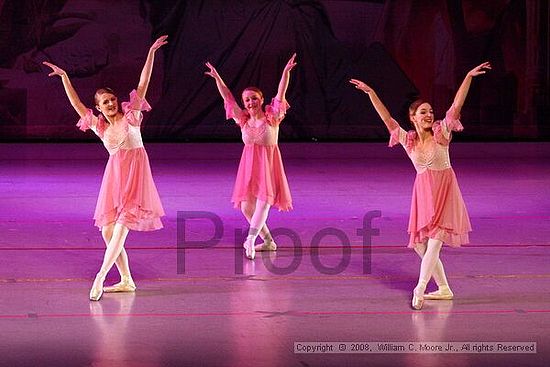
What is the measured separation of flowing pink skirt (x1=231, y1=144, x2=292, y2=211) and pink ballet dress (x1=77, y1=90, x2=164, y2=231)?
1.52m

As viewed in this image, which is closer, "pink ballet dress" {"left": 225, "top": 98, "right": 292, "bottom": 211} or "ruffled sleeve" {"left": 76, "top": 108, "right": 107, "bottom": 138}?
"ruffled sleeve" {"left": 76, "top": 108, "right": 107, "bottom": 138}

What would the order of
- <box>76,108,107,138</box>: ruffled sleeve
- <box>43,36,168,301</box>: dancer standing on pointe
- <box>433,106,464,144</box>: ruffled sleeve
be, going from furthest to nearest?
<box>76,108,107,138</box>: ruffled sleeve → <box>43,36,168,301</box>: dancer standing on pointe → <box>433,106,464,144</box>: ruffled sleeve

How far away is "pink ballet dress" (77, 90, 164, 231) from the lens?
6.99 m

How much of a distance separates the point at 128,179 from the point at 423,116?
2010 mm

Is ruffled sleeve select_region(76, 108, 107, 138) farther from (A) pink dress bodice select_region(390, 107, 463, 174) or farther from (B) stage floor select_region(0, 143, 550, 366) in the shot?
(A) pink dress bodice select_region(390, 107, 463, 174)

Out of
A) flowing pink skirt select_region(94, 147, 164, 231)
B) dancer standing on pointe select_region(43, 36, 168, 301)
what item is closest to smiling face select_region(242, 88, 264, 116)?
dancer standing on pointe select_region(43, 36, 168, 301)

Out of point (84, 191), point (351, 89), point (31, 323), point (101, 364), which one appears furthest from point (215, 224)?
point (351, 89)

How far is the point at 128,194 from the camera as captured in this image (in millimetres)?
6992

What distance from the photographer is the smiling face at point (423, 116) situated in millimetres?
6758

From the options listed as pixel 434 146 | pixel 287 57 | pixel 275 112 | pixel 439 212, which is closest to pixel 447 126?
pixel 434 146

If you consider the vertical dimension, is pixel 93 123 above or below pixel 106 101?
below

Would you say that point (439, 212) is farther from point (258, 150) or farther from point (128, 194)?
point (258, 150)

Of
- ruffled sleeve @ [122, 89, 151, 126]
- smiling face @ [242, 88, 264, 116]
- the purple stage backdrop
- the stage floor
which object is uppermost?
the purple stage backdrop

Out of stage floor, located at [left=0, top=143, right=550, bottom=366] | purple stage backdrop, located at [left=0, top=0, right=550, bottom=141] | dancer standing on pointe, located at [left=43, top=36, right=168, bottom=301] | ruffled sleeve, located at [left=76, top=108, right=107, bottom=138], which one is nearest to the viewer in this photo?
stage floor, located at [left=0, top=143, right=550, bottom=366]
